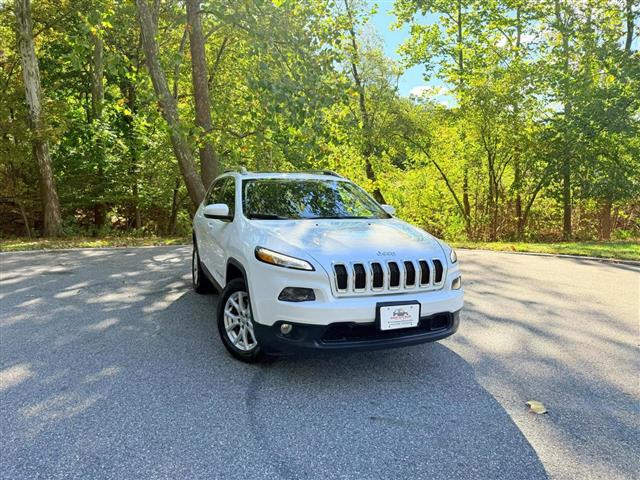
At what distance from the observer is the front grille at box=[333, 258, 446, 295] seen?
3016 mm

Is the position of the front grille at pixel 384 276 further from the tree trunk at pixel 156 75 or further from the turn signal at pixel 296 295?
the tree trunk at pixel 156 75

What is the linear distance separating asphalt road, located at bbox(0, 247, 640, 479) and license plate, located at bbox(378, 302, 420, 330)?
0.49 meters

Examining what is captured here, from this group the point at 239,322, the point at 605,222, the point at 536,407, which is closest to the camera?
the point at 536,407

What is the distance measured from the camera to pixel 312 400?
296 cm

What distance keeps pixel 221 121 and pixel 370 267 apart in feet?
34.3

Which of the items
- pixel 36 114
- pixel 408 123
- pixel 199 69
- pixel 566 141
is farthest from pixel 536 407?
pixel 408 123

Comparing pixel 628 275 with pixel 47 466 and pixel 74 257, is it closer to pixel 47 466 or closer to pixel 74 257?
pixel 47 466

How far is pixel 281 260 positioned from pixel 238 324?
86 centimetres

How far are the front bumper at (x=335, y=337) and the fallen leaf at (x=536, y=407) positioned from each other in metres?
0.75

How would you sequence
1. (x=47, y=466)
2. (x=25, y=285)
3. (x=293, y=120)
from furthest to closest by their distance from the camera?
(x=293, y=120) → (x=25, y=285) → (x=47, y=466)

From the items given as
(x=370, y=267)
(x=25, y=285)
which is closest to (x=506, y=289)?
(x=370, y=267)

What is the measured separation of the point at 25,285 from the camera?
6.06m

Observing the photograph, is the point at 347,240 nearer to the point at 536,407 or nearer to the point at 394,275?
the point at 394,275

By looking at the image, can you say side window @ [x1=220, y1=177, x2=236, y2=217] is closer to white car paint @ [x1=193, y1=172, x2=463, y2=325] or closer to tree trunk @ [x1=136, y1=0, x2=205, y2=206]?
white car paint @ [x1=193, y1=172, x2=463, y2=325]
